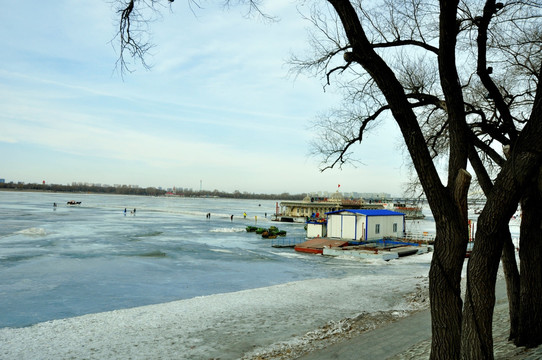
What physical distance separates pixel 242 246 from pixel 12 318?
1063 inches

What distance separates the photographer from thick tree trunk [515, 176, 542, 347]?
7945 mm

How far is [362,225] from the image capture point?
42.2 meters

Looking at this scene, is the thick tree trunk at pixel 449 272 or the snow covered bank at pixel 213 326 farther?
the snow covered bank at pixel 213 326

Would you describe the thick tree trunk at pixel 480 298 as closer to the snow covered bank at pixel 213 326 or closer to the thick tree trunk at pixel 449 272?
the thick tree trunk at pixel 449 272

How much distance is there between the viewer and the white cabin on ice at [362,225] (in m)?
42.2

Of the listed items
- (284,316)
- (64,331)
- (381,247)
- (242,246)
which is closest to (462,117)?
(284,316)

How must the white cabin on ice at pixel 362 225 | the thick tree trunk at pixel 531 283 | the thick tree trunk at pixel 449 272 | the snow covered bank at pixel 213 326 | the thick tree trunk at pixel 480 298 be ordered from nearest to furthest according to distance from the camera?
the thick tree trunk at pixel 449 272 → the thick tree trunk at pixel 480 298 → the thick tree trunk at pixel 531 283 → the snow covered bank at pixel 213 326 → the white cabin on ice at pixel 362 225

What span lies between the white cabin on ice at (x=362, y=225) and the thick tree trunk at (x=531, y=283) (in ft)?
111

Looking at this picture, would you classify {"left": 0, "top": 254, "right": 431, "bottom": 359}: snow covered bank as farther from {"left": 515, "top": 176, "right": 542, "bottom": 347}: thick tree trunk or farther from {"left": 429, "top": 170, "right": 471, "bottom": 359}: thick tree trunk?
{"left": 429, "top": 170, "right": 471, "bottom": 359}: thick tree trunk

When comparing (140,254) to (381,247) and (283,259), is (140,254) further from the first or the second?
(381,247)

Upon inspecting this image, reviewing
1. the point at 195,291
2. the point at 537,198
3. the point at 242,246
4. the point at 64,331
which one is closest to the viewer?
the point at 537,198

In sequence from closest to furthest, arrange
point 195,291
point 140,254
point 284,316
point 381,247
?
point 284,316, point 195,291, point 140,254, point 381,247

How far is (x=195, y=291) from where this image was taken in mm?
20344

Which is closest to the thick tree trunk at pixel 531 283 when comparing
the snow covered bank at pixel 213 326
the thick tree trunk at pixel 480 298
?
the thick tree trunk at pixel 480 298
